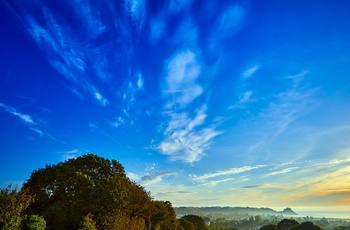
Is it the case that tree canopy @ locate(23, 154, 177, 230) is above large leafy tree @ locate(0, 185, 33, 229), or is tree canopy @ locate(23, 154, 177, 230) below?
above

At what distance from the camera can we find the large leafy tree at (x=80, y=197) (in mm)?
33906

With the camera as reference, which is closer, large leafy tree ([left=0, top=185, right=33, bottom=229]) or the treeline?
large leafy tree ([left=0, top=185, right=33, bottom=229])

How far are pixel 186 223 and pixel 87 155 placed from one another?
52.8m

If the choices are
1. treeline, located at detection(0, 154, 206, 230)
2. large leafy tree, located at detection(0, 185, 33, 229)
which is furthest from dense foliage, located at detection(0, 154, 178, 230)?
large leafy tree, located at detection(0, 185, 33, 229)

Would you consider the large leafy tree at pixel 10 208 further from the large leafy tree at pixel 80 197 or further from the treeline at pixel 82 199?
the large leafy tree at pixel 80 197

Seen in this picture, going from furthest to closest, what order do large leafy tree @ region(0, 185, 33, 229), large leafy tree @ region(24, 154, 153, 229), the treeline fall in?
large leafy tree @ region(24, 154, 153, 229) < the treeline < large leafy tree @ region(0, 185, 33, 229)

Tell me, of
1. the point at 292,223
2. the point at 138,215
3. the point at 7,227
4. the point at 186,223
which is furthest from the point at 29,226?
the point at 292,223

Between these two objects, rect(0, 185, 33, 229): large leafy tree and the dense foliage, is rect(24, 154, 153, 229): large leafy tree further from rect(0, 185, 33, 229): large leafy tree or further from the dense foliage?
rect(0, 185, 33, 229): large leafy tree

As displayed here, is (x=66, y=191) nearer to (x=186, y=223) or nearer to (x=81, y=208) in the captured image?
(x=81, y=208)

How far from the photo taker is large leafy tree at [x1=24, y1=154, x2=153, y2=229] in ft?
111

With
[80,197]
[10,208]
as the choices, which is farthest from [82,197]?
[10,208]

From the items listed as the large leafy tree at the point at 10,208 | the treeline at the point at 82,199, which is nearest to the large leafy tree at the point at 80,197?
the treeline at the point at 82,199

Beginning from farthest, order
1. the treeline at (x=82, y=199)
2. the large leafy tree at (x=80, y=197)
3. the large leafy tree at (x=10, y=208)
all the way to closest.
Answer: the large leafy tree at (x=80, y=197) → the treeline at (x=82, y=199) → the large leafy tree at (x=10, y=208)

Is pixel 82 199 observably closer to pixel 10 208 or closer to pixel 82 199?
pixel 82 199
